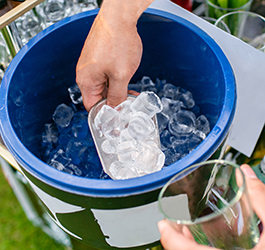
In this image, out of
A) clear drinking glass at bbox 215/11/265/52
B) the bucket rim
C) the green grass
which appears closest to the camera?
the bucket rim

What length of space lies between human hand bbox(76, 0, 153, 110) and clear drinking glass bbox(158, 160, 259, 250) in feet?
1.20

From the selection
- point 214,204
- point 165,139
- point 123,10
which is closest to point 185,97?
point 165,139

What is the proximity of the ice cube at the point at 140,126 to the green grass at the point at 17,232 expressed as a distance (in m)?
0.96

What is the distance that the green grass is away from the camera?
1497mm

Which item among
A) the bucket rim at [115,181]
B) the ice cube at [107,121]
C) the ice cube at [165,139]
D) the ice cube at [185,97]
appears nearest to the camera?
the bucket rim at [115,181]

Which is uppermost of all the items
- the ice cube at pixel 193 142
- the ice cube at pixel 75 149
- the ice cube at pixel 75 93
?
the ice cube at pixel 75 93

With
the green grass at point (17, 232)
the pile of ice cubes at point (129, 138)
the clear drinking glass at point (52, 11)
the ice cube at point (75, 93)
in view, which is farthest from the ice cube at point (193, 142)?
the green grass at point (17, 232)

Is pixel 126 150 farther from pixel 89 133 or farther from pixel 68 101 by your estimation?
pixel 68 101

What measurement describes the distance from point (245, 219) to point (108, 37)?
0.54m

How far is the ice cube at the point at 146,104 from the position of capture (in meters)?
0.87

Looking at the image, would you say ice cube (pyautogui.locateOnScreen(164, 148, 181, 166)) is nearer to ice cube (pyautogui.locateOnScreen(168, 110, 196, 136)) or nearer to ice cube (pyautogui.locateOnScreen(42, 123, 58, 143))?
ice cube (pyautogui.locateOnScreen(168, 110, 196, 136))

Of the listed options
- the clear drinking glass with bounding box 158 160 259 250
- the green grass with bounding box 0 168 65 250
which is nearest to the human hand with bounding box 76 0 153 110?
the clear drinking glass with bounding box 158 160 259 250

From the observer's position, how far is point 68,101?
113 cm

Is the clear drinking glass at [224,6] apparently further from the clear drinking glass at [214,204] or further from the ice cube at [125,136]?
the clear drinking glass at [214,204]
